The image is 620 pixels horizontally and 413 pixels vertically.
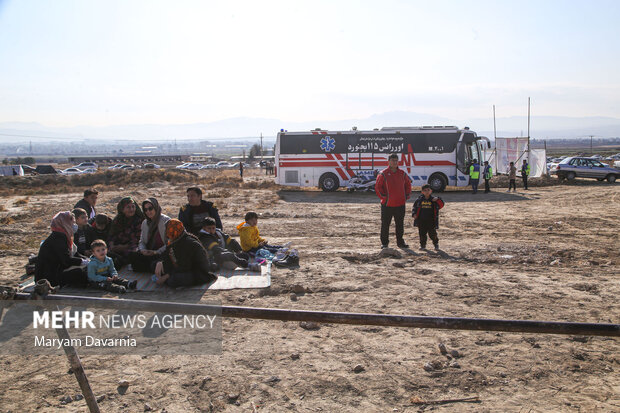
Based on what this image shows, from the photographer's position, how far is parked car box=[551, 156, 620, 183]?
2606cm

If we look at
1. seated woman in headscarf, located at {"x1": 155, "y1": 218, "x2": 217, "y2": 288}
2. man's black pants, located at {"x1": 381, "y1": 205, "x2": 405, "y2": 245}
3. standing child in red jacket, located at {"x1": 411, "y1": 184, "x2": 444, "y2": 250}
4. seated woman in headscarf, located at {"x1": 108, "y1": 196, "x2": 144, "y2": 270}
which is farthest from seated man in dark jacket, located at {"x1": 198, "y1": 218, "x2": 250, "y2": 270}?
standing child in red jacket, located at {"x1": 411, "y1": 184, "x2": 444, "y2": 250}

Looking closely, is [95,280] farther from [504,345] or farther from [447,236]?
[447,236]

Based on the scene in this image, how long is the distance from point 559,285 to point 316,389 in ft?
14.5

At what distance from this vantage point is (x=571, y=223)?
1207 centimetres

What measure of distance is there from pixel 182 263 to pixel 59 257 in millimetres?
1657

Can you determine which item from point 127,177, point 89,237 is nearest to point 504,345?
point 89,237

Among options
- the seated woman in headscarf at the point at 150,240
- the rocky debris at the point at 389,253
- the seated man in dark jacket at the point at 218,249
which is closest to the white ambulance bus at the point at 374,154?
the rocky debris at the point at 389,253

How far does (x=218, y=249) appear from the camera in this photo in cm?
746

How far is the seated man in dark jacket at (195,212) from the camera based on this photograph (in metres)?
7.70

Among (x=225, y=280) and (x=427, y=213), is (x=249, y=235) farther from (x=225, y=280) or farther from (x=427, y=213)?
(x=427, y=213)

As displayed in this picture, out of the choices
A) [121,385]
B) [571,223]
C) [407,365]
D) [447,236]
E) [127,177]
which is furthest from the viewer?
[127,177]

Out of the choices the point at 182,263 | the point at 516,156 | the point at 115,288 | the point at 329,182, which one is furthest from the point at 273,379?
the point at 516,156

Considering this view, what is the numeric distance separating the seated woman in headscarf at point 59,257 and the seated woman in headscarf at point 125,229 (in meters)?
1.04
